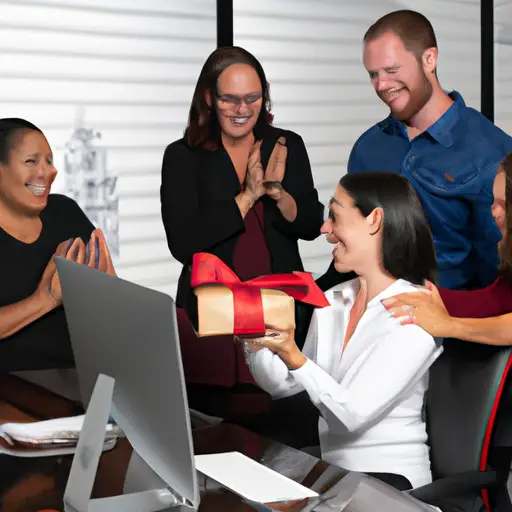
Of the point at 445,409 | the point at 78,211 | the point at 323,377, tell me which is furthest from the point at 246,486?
the point at 78,211

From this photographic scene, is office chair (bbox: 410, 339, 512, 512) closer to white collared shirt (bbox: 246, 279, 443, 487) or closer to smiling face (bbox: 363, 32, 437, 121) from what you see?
white collared shirt (bbox: 246, 279, 443, 487)

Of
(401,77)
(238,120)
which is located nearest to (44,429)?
(238,120)

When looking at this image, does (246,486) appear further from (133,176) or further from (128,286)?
(133,176)

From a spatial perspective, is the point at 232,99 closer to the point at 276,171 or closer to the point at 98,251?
the point at 276,171

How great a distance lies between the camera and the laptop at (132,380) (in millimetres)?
1534

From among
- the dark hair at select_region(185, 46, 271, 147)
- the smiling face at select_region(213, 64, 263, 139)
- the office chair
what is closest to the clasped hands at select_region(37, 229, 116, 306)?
the dark hair at select_region(185, 46, 271, 147)

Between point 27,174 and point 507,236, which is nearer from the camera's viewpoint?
point 507,236

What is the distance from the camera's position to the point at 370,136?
129 inches

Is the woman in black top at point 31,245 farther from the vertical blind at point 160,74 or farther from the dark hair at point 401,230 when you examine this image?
the dark hair at point 401,230

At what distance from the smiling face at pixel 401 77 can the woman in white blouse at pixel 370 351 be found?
70 cm

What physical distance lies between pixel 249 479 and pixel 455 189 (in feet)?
4.68

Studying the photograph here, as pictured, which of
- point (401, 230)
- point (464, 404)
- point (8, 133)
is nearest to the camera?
point (464, 404)

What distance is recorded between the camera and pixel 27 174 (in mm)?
2957

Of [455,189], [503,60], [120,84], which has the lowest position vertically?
[455,189]
